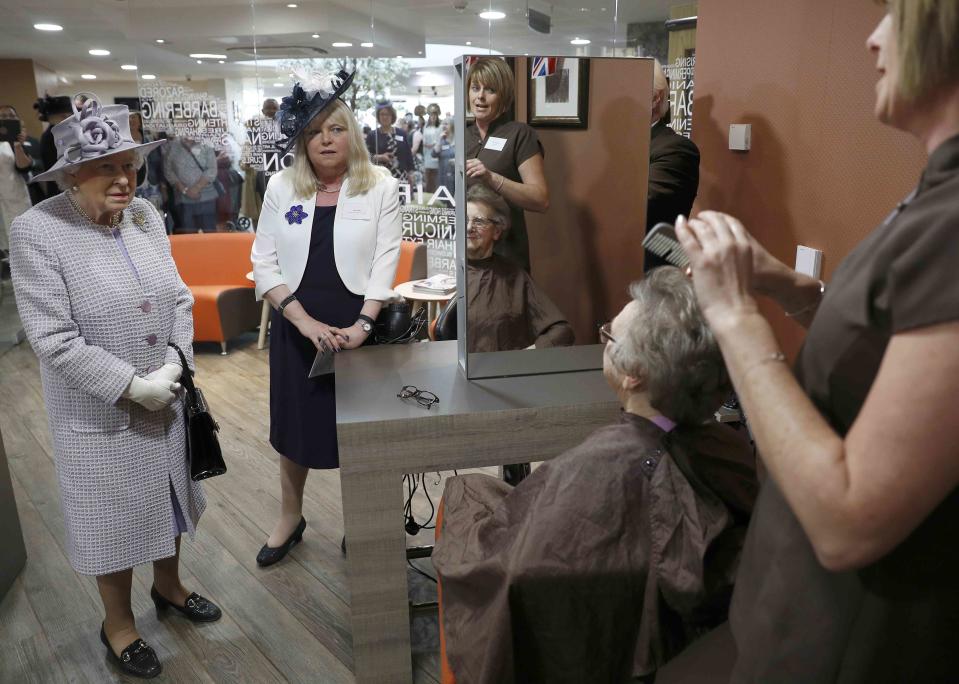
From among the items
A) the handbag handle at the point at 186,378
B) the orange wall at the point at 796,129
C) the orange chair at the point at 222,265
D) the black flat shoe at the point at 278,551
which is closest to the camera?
the orange wall at the point at 796,129

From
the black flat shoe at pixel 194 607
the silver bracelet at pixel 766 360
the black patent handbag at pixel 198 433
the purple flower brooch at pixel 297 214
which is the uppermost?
the purple flower brooch at pixel 297 214

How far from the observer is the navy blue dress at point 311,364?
254cm

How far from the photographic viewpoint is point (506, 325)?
2.06m

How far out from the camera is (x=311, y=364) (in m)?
2.61

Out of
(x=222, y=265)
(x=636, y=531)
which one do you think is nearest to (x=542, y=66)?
(x=636, y=531)

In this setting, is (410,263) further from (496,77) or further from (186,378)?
(496,77)

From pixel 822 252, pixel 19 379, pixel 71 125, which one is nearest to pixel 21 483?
pixel 19 379

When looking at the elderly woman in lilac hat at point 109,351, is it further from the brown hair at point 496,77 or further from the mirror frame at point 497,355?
the brown hair at point 496,77

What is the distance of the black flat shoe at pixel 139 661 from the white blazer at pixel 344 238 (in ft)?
3.83

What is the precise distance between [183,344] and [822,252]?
1.95 m

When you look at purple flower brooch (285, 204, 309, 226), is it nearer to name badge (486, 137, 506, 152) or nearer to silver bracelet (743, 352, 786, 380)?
name badge (486, 137, 506, 152)

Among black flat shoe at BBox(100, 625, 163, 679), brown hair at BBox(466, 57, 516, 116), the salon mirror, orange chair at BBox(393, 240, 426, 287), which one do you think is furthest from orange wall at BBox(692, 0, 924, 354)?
orange chair at BBox(393, 240, 426, 287)

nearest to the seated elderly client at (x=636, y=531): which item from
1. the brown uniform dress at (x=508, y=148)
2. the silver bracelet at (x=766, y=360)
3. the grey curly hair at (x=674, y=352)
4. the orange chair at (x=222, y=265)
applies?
the grey curly hair at (x=674, y=352)

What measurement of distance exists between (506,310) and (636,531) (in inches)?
32.2
